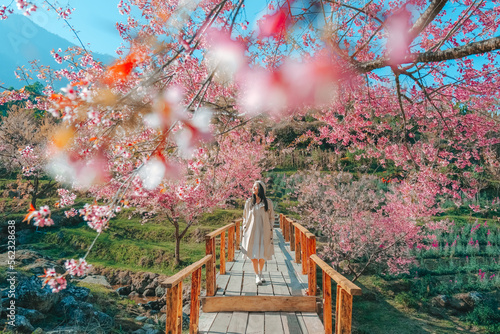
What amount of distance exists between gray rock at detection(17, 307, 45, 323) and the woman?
5253 millimetres

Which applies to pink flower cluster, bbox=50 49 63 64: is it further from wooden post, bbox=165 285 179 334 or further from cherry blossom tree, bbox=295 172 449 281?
cherry blossom tree, bbox=295 172 449 281

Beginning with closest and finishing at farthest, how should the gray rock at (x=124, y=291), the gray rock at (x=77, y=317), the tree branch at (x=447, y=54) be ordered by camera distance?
the tree branch at (x=447, y=54), the gray rock at (x=77, y=317), the gray rock at (x=124, y=291)

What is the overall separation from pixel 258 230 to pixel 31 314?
5.68 meters

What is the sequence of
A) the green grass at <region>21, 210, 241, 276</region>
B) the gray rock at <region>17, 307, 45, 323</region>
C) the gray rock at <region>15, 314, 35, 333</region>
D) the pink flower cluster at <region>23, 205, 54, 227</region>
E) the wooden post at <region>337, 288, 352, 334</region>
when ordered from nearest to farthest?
1. the pink flower cluster at <region>23, 205, 54, 227</region>
2. the wooden post at <region>337, 288, 352, 334</region>
3. the gray rock at <region>15, 314, 35, 333</region>
4. the gray rock at <region>17, 307, 45, 323</region>
5. the green grass at <region>21, 210, 241, 276</region>

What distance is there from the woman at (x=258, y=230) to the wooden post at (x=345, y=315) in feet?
7.73

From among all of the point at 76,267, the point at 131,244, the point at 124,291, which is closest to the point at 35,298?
the point at 124,291

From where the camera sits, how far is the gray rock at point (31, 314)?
608cm

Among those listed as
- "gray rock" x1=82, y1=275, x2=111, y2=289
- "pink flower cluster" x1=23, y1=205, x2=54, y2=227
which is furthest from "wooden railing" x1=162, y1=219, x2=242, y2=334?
"gray rock" x1=82, y1=275, x2=111, y2=289

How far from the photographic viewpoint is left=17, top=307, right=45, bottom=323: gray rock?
239 inches

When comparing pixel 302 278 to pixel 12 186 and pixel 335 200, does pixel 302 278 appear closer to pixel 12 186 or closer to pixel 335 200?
pixel 335 200

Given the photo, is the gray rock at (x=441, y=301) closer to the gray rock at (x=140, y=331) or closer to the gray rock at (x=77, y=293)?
the gray rock at (x=140, y=331)

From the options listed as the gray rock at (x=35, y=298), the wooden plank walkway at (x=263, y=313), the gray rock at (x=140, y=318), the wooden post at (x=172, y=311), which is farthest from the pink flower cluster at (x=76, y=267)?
the gray rock at (x=140, y=318)

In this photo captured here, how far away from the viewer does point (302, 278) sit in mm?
5402

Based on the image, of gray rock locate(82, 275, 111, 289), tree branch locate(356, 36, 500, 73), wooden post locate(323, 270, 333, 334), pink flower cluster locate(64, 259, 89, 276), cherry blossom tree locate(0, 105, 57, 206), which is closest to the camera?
pink flower cluster locate(64, 259, 89, 276)
